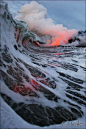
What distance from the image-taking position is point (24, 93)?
4.29m

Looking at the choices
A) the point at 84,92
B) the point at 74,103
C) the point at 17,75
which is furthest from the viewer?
the point at 84,92

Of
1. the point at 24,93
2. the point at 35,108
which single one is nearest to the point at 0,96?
the point at 24,93

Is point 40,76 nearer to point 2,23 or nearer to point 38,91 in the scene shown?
point 38,91

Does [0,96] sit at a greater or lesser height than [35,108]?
greater

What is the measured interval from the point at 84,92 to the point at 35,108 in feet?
8.92

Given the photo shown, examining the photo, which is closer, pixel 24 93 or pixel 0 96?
pixel 0 96

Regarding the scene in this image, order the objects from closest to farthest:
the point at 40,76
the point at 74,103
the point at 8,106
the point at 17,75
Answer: the point at 8,106 → the point at 74,103 → the point at 17,75 → the point at 40,76

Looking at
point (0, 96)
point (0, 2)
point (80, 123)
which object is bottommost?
point (80, 123)

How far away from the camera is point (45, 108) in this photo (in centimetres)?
406

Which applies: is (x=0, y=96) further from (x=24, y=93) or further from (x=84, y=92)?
(x=84, y=92)

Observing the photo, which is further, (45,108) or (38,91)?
A: (38,91)

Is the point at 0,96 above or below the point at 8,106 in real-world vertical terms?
above

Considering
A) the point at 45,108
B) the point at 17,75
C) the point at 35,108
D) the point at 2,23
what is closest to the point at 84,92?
the point at 45,108

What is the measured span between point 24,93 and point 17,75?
3.39 feet
